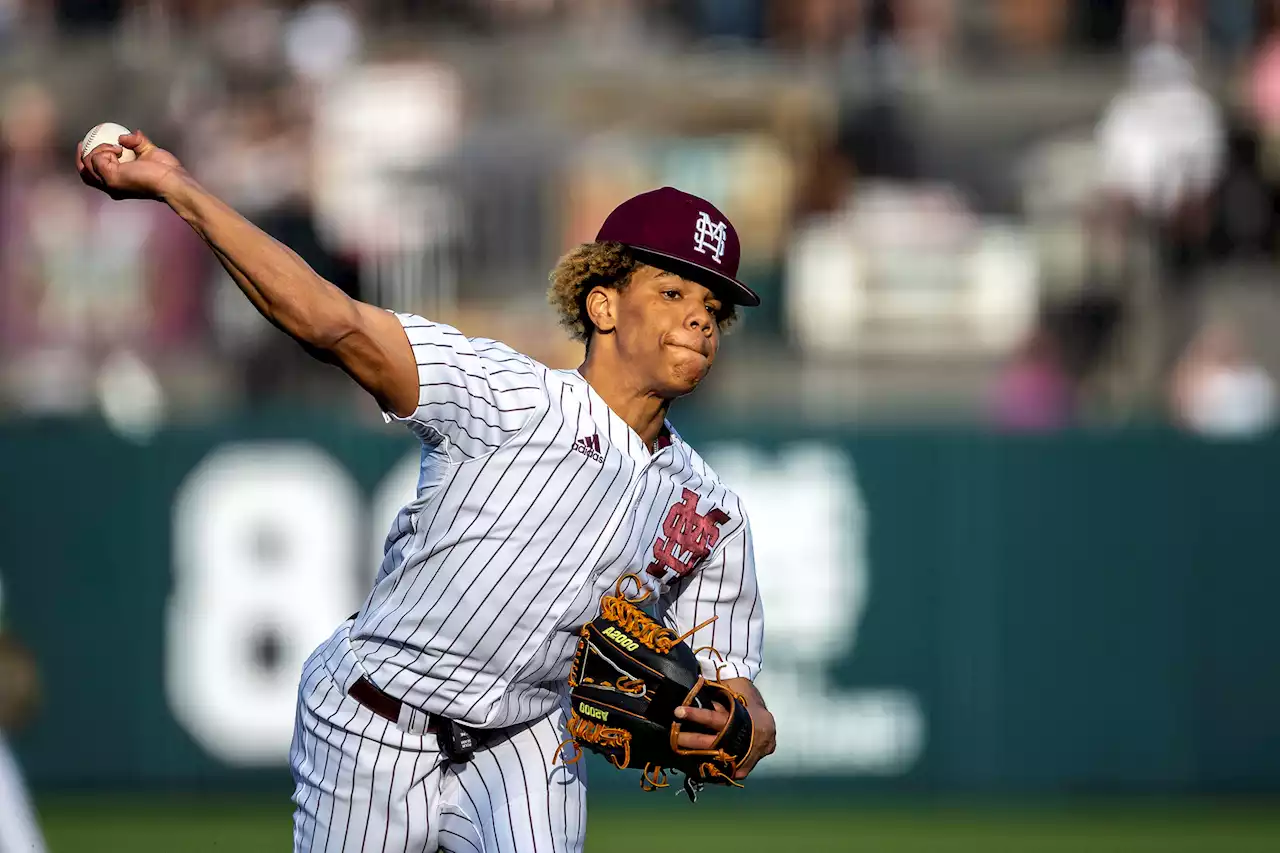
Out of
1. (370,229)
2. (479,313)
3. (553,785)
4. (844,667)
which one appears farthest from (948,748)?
(553,785)

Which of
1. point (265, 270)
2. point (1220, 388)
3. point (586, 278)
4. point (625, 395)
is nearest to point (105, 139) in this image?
point (265, 270)

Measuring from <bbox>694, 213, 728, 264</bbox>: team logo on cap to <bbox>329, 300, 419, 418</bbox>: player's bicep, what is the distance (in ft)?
2.68

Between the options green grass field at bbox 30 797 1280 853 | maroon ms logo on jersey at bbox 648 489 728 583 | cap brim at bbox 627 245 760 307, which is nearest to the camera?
cap brim at bbox 627 245 760 307

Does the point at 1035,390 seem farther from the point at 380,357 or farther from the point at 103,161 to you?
the point at 103,161

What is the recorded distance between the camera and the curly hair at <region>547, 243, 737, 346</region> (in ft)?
14.3

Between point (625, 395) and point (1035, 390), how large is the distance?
7.32 metres

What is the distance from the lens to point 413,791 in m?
4.35

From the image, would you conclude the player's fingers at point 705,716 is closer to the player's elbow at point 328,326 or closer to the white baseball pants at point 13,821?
the player's elbow at point 328,326

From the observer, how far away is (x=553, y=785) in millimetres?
4430

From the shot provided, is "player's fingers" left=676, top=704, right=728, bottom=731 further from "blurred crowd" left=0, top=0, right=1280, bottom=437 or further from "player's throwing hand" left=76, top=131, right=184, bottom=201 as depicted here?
"blurred crowd" left=0, top=0, right=1280, bottom=437

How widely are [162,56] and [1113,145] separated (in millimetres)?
7025

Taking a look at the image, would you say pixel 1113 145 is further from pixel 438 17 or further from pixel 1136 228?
pixel 438 17

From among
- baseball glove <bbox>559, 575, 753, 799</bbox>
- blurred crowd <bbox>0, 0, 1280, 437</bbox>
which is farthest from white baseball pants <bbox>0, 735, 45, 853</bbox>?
blurred crowd <bbox>0, 0, 1280, 437</bbox>

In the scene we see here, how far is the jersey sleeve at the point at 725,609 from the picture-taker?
4625mm
